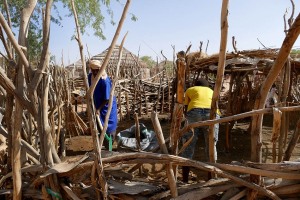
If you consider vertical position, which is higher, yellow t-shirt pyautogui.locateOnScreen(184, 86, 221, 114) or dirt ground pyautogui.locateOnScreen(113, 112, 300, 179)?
yellow t-shirt pyautogui.locateOnScreen(184, 86, 221, 114)

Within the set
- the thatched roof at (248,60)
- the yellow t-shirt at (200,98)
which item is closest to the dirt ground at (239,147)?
the yellow t-shirt at (200,98)

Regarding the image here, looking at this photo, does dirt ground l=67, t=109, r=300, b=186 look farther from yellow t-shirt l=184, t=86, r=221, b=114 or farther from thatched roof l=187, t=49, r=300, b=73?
thatched roof l=187, t=49, r=300, b=73

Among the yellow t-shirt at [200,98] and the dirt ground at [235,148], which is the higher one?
the yellow t-shirt at [200,98]

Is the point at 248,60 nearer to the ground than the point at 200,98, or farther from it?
farther from it

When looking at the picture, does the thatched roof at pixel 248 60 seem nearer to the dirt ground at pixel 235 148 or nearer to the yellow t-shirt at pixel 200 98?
the yellow t-shirt at pixel 200 98

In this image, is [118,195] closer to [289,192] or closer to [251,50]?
[289,192]

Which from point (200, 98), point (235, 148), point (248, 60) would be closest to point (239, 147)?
point (235, 148)

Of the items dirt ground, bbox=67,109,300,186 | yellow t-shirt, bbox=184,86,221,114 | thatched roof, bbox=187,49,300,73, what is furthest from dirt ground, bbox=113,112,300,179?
thatched roof, bbox=187,49,300,73

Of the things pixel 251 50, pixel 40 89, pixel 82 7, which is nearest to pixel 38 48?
pixel 82 7

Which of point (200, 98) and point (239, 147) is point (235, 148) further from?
point (200, 98)

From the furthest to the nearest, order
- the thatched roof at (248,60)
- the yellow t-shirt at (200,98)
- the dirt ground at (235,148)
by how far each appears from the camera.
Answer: the dirt ground at (235,148)
the thatched roof at (248,60)
the yellow t-shirt at (200,98)

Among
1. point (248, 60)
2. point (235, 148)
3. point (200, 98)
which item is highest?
point (248, 60)

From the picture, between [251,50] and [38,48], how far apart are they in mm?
11347

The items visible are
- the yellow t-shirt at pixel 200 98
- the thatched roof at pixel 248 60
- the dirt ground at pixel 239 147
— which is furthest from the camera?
the dirt ground at pixel 239 147
